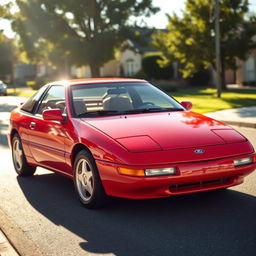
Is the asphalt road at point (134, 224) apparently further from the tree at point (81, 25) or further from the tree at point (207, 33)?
the tree at point (81, 25)

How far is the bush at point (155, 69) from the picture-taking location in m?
46.4

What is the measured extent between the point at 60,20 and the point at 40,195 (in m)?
41.0

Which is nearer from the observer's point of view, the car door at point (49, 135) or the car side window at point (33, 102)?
the car door at point (49, 135)

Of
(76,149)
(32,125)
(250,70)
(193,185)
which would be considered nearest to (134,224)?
(193,185)

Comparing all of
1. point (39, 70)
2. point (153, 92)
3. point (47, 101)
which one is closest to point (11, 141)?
point (47, 101)

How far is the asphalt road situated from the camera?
4.51m

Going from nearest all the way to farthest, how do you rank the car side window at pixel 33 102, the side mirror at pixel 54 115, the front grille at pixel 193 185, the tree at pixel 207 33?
the front grille at pixel 193 185 → the side mirror at pixel 54 115 → the car side window at pixel 33 102 → the tree at pixel 207 33

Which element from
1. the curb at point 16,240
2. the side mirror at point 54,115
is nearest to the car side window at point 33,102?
the side mirror at point 54,115

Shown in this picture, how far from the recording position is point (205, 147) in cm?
544

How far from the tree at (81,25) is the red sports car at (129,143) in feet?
126

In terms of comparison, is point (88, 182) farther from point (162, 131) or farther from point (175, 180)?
point (175, 180)

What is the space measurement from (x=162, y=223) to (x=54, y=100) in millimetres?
2767

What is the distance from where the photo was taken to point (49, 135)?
22.2ft

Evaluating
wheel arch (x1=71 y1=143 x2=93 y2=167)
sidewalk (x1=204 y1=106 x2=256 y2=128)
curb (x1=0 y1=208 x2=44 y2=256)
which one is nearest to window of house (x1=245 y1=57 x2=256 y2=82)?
sidewalk (x1=204 y1=106 x2=256 y2=128)
